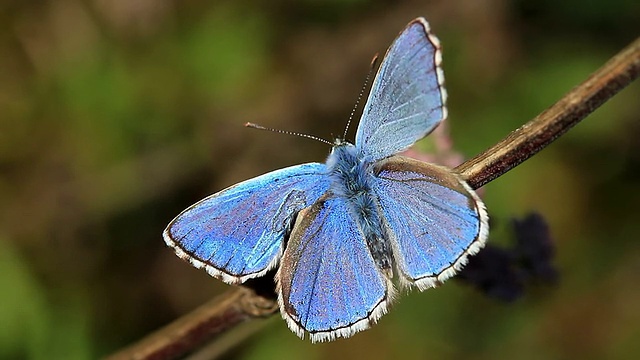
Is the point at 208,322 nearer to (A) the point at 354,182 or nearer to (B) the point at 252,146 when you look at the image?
(A) the point at 354,182

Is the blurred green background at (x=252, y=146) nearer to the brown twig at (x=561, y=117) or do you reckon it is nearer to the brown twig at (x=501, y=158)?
the brown twig at (x=501, y=158)

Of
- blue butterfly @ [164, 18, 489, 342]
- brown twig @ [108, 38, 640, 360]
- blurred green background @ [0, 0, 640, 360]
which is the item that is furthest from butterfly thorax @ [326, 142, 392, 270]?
blurred green background @ [0, 0, 640, 360]

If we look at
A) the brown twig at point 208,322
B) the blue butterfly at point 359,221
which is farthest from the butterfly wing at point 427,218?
the brown twig at point 208,322

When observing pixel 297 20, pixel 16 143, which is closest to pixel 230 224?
pixel 16 143

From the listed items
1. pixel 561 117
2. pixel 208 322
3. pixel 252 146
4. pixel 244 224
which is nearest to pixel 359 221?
pixel 244 224

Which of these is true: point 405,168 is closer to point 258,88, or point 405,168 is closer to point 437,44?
point 437,44

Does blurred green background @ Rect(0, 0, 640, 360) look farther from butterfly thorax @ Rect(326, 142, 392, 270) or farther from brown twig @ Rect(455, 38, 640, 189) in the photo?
brown twig @ Rect(455, 38, 640, 189)
